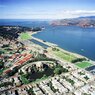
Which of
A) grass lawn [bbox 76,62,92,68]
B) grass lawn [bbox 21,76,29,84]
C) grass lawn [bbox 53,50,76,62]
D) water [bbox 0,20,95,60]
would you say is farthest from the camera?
water [bbox 0,20,95,60]

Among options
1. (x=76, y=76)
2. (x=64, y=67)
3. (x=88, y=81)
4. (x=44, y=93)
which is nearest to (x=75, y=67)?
(x=64, y=67)

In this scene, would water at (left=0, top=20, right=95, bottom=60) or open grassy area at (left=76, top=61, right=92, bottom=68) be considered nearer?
open grassy area at (left=76, top=61, right=92, bottom=68)

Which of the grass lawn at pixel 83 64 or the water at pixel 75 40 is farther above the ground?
the grass lawn at pixel 83 64

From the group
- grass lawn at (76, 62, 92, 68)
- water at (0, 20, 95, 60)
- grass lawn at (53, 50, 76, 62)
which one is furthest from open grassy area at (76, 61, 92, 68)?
water at (0, 20, 95, 60)

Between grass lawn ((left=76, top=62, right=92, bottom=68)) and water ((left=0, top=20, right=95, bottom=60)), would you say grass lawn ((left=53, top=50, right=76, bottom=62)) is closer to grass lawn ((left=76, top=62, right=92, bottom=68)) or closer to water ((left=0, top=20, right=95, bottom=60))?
grass lawn ((left=76, top=62, right=92, bottom=68))

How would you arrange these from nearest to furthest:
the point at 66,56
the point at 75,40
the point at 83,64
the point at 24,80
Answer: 1. the point at 24,80
2. the point at 83,64
3. the point at 66,56
4. the point at 75,40

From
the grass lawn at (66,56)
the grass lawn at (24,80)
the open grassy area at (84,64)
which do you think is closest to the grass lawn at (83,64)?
the open grassy area at (84,64)

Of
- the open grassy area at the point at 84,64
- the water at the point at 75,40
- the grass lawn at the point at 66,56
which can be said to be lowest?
the water at the point at 75,40

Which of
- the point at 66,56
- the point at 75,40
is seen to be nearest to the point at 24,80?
the point at 66,56

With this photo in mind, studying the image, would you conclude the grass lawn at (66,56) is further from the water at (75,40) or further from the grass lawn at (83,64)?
the water at (75,40)

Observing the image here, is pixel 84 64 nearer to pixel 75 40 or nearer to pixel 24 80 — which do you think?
pixel 24 80

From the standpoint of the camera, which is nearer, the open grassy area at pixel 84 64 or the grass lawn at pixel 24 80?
the grass lawn at pixel 24 80
